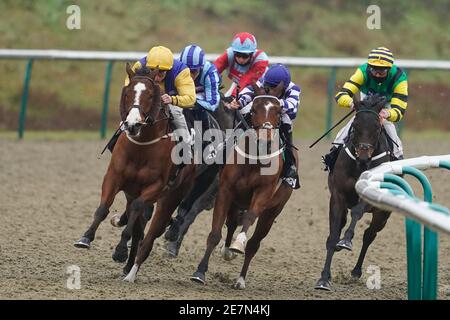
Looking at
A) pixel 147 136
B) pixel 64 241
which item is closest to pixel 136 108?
pixel 147 136

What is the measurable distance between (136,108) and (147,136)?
1.35 ft

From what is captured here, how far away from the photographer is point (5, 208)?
1159cm

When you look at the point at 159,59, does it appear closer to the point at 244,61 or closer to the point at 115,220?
the point at 115,220

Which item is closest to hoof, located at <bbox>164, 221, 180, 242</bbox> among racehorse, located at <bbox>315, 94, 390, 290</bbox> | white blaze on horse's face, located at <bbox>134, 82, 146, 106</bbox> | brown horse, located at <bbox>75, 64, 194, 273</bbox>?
brown horse, located at <bbox>75, 64, 194, 273</bbox>

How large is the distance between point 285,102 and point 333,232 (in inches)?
42.5

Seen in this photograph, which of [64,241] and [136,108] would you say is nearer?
[136,108]

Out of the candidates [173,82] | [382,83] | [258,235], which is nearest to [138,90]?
[173,82]

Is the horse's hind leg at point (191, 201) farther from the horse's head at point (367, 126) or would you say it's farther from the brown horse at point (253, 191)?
the horse's head at point (367, 126)

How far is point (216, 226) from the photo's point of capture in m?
8.23

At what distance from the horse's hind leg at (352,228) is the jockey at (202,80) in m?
1.43
